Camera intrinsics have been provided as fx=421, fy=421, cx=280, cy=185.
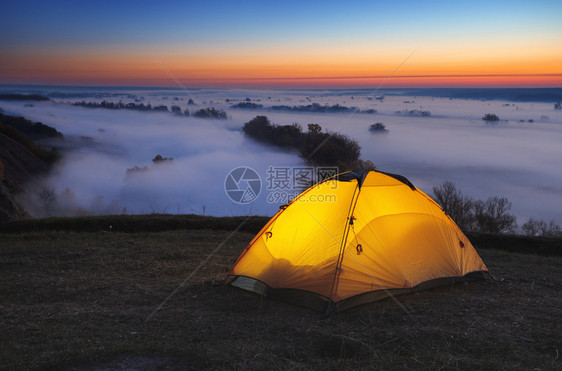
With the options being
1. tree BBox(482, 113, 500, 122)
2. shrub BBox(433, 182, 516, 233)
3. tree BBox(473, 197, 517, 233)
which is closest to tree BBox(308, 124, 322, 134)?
shrub BBox(433, 182, 516, 233)

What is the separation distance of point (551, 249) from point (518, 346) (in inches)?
307

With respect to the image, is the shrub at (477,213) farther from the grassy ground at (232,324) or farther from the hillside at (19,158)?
the hillside at (19,158)

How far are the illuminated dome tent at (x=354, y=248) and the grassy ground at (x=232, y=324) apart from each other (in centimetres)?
27

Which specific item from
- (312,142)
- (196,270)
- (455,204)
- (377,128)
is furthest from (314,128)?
(196,270)

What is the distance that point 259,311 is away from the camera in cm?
598

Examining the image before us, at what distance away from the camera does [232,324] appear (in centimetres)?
548

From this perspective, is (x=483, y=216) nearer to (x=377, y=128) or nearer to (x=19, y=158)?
(x=19, y=158)

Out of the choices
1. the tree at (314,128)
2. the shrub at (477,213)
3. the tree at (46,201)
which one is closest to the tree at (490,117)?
the tree at (314,128)

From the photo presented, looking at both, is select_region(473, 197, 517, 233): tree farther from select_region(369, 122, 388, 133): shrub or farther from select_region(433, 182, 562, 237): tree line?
select_region(369, 122, 388, 133): shrub

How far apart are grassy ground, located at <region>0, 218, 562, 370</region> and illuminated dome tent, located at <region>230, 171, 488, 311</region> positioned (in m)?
0.27

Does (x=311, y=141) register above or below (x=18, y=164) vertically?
above

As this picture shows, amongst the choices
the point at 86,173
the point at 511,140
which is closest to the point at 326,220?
the point at 86,173

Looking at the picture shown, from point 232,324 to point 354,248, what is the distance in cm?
215

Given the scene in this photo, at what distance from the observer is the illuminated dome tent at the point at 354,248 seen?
6230 millimetres
